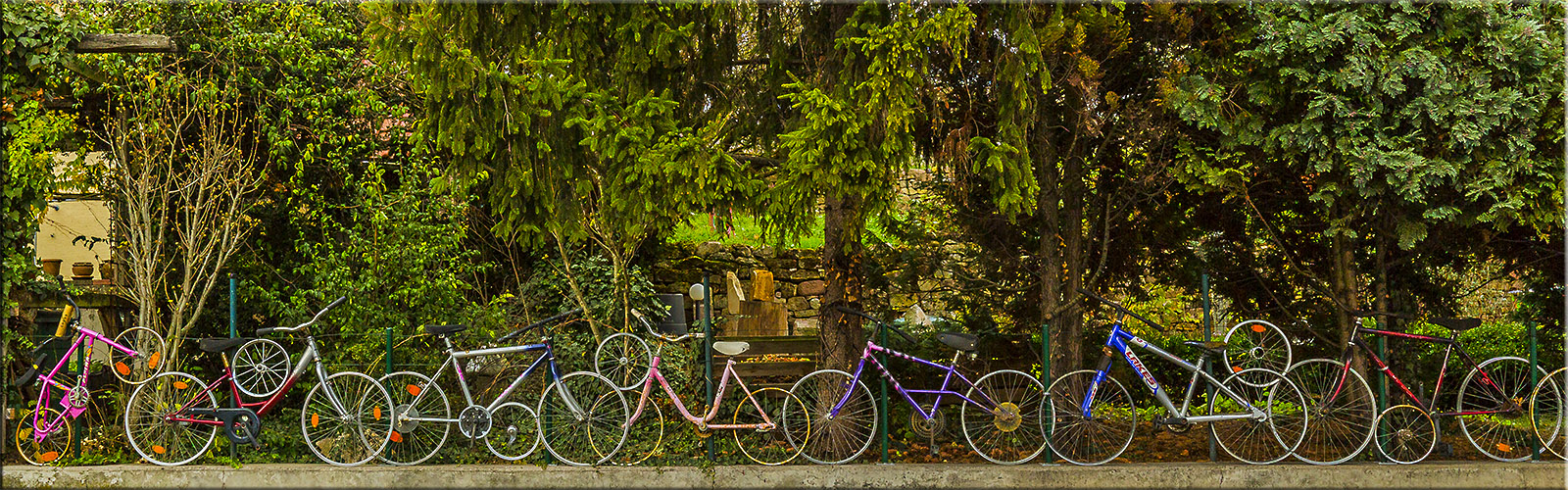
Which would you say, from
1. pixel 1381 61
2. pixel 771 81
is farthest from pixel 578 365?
pixel 1381 61

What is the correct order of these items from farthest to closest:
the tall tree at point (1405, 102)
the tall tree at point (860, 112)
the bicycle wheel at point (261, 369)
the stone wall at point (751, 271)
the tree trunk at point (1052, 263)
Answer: the stone wall at point (751, 271) < the tree trunk at point (1052, 263) < the bicycle wheel at point (261, 369) < the tall tree at point (1405, 102) < the tall tree at point (860, 112)

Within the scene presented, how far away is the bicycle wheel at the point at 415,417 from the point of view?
736 cm

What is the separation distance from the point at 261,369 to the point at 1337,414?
6.80 meters

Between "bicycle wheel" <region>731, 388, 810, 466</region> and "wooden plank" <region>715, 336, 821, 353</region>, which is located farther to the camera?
"wooden plank" <region>715, 336, 821, 353</region>

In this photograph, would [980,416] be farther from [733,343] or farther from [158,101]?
[158,101]

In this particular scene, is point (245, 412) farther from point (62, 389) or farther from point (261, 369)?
point (62, 389)

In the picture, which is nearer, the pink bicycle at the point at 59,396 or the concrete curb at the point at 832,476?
the concrete curb at the point at 832,476

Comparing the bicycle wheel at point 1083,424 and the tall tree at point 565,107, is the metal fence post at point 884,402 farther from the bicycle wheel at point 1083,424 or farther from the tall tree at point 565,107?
the tall tree at point 565,107

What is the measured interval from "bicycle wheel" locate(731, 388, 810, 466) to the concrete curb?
9.4 inches

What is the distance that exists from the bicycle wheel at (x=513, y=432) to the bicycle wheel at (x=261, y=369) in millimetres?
1322

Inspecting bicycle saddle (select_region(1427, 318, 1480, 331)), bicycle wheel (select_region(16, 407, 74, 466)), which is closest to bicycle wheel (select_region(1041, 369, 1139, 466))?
bicycle saddle (select_region(1427, 318, 1480, 331))

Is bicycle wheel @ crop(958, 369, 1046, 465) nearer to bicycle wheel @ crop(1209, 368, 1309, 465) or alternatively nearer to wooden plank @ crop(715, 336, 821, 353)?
bicycle wheel @ crop(1209, 368, 1309, 465)

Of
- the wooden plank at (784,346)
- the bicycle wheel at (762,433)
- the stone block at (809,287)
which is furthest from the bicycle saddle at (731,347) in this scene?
the stone block at (809,287)

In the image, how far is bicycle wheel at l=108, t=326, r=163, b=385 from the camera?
748 centimetres
